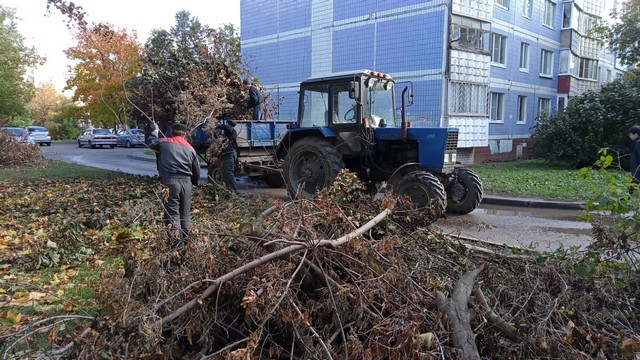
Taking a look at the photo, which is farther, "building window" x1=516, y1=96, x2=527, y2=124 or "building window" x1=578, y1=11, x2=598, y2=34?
"building window" x1=578, y1=11, x2=598, y2=34

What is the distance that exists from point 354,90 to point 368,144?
3.44ft

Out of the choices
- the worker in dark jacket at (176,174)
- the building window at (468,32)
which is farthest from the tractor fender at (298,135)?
the building window at (468,32)

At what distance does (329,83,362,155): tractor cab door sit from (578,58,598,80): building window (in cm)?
2524

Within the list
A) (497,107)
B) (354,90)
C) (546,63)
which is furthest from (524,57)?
(354,90)

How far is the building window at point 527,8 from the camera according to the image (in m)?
22.6

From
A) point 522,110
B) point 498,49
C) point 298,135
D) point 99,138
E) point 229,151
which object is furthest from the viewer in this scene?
point 99,138

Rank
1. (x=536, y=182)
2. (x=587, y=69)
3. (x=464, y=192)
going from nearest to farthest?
(x=464, y=192) < (x=536, y=182) < (x=587, y=69)

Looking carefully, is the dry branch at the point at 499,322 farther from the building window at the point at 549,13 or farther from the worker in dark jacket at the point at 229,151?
the building window at the point at 549,13

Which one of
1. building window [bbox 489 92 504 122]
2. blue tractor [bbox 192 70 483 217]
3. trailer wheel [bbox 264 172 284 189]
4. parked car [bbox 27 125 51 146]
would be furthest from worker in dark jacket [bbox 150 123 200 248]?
parked car [bbox 27 125 51 146]

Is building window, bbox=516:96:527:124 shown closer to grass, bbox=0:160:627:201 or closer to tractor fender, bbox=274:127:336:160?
grass, bbox=0:160:627:201

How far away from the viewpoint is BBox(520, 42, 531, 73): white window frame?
23309 mm

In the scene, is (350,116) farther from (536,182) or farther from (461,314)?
(536,182)

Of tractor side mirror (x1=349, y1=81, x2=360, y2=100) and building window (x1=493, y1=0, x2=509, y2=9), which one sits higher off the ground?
building window (x1=493, y1=0, x2=509, y2=9)

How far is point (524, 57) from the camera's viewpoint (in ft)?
77.2
